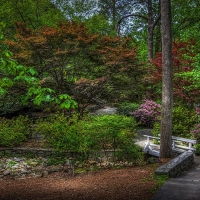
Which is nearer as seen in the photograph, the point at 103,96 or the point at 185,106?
the point at 103,96

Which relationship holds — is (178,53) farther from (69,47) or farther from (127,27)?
(127,27)

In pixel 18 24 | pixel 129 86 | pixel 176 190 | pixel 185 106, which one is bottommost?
pixel 176 190

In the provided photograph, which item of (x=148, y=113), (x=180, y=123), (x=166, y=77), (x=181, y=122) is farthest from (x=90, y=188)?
(x=148, y=113)

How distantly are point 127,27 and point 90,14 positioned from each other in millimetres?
4693

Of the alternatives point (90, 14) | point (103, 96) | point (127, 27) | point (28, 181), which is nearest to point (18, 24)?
point (103, 96)

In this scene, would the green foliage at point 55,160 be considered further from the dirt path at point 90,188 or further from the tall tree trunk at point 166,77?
the tall tree trunk at point 166,77

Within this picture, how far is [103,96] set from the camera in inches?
476

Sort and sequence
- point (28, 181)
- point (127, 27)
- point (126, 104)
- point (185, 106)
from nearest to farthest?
1. point (28, 181)
2. point (185, 106)
3. point (126, 104)
4. point (127, 27)

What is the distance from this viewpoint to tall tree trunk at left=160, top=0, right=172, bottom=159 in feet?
25.5

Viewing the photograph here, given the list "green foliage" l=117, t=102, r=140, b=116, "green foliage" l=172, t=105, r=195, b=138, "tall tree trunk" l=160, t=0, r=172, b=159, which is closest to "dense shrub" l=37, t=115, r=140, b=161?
"tall tree trunk" l=160, t=0, r=172, b=159

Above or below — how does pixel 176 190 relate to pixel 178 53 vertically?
below

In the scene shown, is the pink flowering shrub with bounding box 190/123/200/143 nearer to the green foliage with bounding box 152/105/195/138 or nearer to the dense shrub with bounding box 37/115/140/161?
the green foliage with bounding box 152/105/195/138

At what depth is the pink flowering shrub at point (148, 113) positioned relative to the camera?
14.5 metres

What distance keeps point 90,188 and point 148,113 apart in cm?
983
